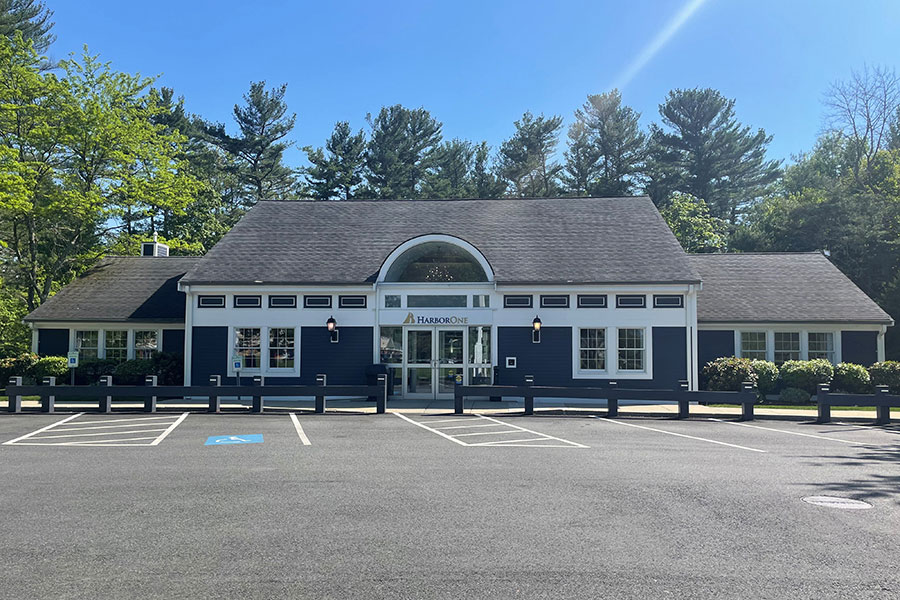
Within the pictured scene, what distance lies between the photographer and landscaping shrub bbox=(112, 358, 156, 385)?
24438 mm

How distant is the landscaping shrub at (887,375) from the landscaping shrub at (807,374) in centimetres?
157

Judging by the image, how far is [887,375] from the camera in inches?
907

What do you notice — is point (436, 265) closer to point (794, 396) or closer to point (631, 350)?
point (631, 350)

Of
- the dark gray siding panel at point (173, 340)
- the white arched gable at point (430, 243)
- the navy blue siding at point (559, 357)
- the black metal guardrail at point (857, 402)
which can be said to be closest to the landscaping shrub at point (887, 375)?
the black metal guardrail at point (857, 402)

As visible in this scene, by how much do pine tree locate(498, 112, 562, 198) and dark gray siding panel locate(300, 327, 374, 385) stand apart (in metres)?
38.1

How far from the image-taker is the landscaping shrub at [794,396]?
22.7 m

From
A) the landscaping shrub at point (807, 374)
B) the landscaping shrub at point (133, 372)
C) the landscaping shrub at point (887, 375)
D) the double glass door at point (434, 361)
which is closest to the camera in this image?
the landscaping shrub at point (807, 374)

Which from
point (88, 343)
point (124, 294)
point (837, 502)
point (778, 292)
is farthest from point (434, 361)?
point (837, 502)

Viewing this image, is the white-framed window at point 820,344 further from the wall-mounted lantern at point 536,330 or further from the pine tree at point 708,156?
the pine tree at point 708,156

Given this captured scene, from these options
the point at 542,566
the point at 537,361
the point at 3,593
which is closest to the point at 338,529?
the point at 542,566

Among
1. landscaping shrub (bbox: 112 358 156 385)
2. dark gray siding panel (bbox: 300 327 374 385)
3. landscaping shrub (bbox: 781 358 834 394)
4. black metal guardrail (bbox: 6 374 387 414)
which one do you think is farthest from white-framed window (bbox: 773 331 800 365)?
landscaping shrub (bbox: 112 358 156 385)

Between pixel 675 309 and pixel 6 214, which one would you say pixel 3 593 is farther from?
pixel 6 214

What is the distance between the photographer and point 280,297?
78.1 ft

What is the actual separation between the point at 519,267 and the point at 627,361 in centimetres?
470
